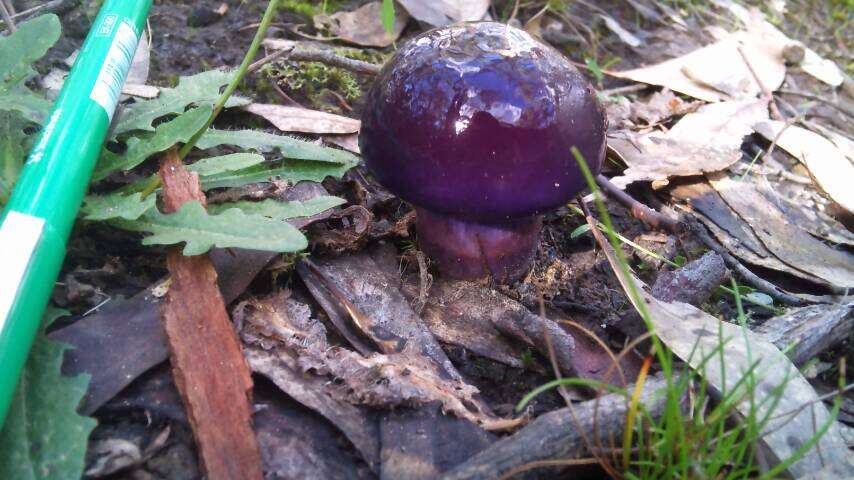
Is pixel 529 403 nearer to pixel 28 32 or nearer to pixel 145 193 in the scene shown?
pixel 145 193

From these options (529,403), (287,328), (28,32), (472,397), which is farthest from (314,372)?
(28,32)

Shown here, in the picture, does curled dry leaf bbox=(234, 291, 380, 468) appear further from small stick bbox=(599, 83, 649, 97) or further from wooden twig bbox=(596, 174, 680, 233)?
small stick bbox=(599, 83, 649, 97)

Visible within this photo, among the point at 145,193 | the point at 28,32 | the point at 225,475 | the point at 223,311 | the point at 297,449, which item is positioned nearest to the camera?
the point at 225,475

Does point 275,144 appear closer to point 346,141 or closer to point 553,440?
point 346,141

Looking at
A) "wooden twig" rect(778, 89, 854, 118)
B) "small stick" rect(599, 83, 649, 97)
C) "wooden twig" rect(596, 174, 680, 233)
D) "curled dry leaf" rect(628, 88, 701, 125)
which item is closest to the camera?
"wooden twig" rect(596, 174, 680, 233)

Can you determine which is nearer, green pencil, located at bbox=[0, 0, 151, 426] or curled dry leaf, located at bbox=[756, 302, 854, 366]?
green pencil, located at bbox=[0, 0, 151, 426]

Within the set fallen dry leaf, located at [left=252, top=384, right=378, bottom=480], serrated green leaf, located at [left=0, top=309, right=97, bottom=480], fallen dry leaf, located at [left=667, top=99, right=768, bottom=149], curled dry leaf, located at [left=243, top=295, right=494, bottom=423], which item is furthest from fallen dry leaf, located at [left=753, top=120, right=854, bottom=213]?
serrated green leaf, located at [left=0, top=309, right=97, bottom=480]
